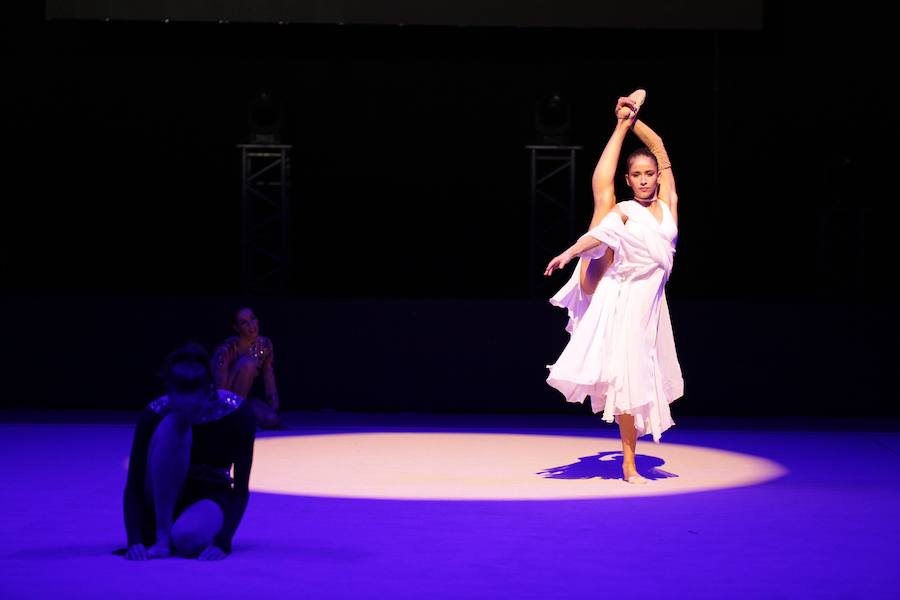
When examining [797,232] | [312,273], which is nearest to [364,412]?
[312,273]

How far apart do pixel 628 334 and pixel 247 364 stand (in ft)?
11.3

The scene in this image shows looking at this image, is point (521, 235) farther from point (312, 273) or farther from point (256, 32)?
point (256, 32)

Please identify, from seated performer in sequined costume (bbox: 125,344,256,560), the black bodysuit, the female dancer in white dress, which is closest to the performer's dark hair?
seated performer in sequined costume (bbox: 125,344,256,560)

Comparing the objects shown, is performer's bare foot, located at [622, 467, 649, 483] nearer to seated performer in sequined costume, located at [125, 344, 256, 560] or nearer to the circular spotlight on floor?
the circular spotlight on floor

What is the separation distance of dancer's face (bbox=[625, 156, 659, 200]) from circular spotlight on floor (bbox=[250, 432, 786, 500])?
4.89ft

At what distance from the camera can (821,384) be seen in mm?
10836

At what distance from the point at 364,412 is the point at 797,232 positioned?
5.07 metres

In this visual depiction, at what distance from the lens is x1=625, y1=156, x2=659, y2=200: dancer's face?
22.6 feet

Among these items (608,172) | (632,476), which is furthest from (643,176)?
(632,476)

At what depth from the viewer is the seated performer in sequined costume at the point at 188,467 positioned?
15.2 ft

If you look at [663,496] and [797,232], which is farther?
[797,232]

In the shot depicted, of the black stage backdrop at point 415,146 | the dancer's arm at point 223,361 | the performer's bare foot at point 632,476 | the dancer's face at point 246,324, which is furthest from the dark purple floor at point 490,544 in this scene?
the black stage backdrop at point 415,146

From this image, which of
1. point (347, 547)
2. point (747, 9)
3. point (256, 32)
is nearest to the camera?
point (347, 547)

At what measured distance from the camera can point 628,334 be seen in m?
6.90
